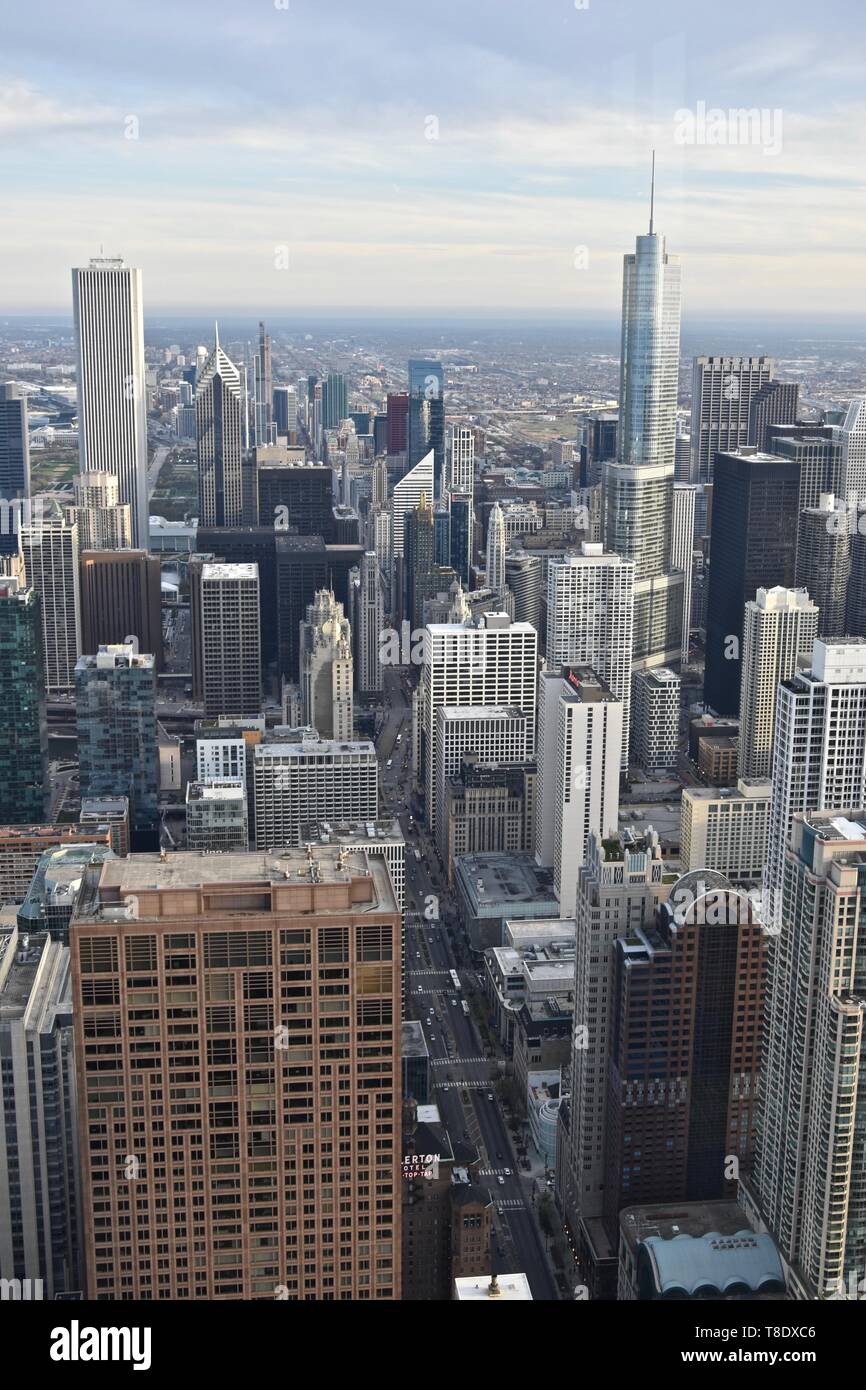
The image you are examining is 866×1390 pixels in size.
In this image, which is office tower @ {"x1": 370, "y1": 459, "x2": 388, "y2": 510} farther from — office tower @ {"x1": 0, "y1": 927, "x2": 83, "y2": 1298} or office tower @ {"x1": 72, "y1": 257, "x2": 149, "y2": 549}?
office tower @ {"x1": 0, "y1": 927, "x2": 83, "y2": 1298}

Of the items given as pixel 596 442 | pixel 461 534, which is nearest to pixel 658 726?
pixel 596 442

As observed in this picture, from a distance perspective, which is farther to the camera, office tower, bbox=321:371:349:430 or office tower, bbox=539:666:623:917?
office tower, bbox=321:371:349:430

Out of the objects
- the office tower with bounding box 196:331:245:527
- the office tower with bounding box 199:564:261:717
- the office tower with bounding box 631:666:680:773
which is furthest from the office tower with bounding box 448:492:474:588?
the office tower with bounding box 631:666:680:773

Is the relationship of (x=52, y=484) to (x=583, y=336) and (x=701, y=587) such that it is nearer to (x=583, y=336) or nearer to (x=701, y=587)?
(x=701, y=587)

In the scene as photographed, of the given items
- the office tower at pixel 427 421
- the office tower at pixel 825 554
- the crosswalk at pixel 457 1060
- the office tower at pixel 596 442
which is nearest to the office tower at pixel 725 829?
the crosswalk at pixel 457 1060

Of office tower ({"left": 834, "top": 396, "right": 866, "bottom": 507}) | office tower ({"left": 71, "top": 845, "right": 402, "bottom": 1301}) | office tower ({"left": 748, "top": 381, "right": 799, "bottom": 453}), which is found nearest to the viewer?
office tower ({"left": 71, "top": 845, "right": 402, "bottom": 1301})
